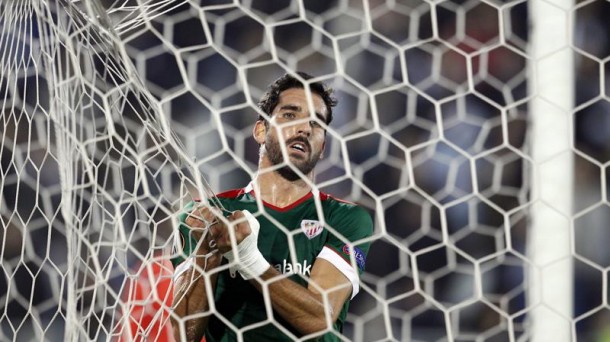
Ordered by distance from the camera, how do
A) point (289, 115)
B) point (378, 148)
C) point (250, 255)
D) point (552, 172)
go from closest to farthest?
point (250, 255), point (289, 115), point (552, 172), point (378, 148)

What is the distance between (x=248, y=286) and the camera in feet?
2.88

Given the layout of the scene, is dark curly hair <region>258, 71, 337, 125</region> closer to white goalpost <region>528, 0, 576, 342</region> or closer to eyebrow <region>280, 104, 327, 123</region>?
eyebrow <region>280, 104, 327, 123</region>

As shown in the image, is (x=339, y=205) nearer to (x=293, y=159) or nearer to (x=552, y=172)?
(x=293, y=159)

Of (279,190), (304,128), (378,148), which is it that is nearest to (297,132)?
(304,128)

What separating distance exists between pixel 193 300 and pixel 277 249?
0.41ft

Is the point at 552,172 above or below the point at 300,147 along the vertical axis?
below

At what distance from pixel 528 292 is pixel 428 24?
1.65 ft

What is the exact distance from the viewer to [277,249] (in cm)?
91

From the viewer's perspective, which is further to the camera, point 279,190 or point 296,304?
point 279,190

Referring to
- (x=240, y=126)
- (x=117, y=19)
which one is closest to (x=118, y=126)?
(x=117, y=19)

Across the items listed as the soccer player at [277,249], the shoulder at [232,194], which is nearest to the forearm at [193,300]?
the soccer player at [277,249]

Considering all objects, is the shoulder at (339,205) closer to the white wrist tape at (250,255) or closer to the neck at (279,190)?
A: the neck at (279,190)

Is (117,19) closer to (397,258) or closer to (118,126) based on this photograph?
(118,126)

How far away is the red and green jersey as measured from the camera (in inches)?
34.2
